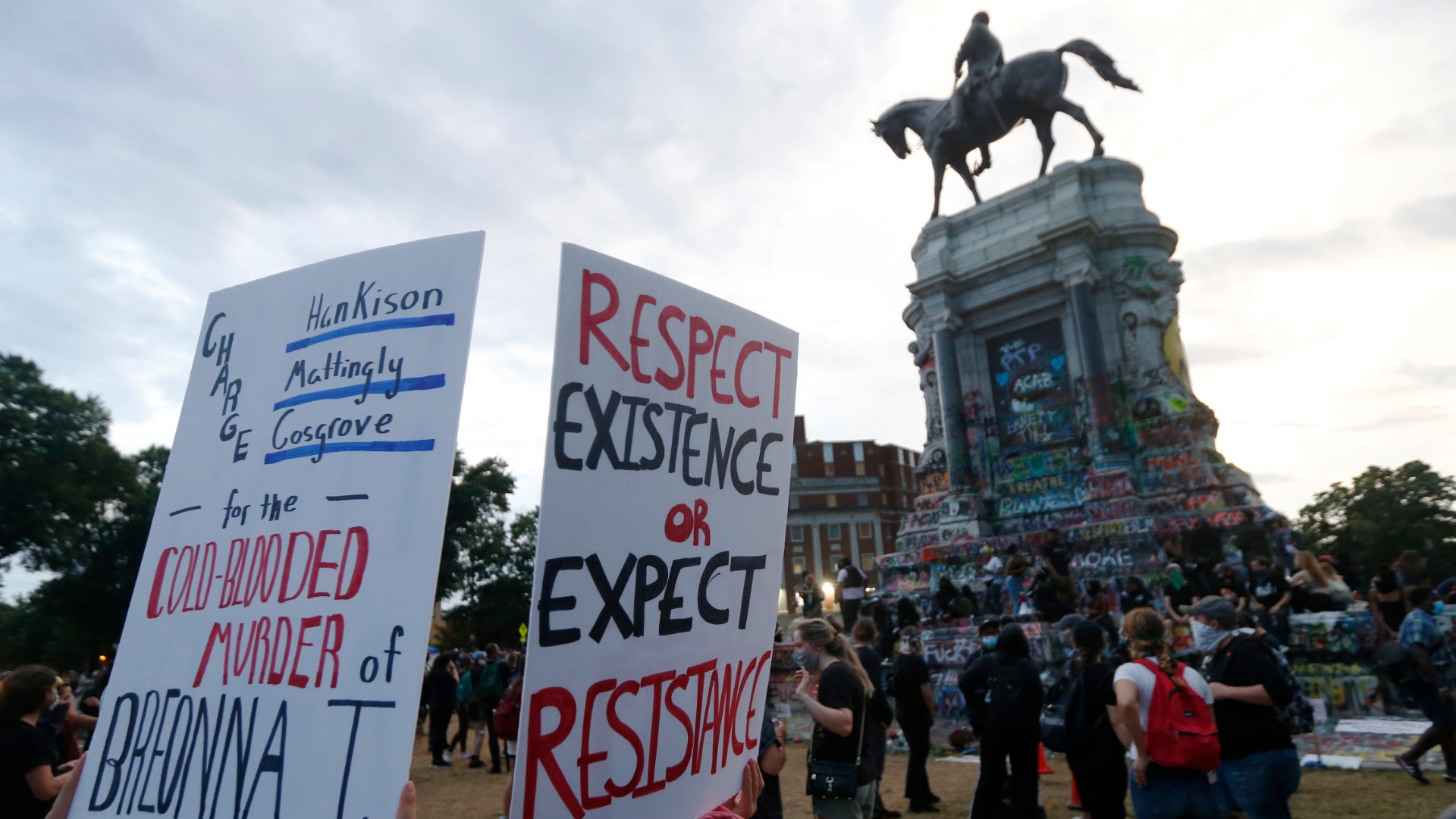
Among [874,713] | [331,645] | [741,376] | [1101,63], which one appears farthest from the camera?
[1101,63]

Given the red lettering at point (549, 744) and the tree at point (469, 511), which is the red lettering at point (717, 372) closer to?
the red lettering at point (549, 744)

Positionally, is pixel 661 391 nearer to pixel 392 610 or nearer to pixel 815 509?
pixel 392 610

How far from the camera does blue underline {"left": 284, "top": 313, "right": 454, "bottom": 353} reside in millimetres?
2529

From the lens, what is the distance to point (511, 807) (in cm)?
218

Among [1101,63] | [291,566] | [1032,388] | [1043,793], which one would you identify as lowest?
[1043,793]

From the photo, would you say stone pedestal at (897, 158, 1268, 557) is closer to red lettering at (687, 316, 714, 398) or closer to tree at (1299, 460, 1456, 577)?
red lettering at (687, 316, 714, 398)

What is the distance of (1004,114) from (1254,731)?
792 inches

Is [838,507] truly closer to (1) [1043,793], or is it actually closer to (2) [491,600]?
(2) [491,600]

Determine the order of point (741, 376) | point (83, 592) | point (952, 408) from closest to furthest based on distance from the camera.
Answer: point (741, 376), point (952, 408), point (83, 592)

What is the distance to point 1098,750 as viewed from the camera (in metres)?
5.49

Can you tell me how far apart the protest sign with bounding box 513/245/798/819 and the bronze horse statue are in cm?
2051

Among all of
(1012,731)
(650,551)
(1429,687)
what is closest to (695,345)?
(650,551)

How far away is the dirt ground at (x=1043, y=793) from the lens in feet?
23.1

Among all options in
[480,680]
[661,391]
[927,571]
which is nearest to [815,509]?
[927,571]
